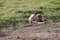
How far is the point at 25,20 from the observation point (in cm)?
1131

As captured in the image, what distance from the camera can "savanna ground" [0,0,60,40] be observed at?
8.71 meters

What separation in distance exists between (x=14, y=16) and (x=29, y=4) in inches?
98.8

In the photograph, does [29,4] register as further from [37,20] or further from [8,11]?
[37,20]

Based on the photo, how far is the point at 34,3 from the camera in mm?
14555

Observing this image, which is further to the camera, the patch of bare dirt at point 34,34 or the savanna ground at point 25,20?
the savanna ground at point 25,20

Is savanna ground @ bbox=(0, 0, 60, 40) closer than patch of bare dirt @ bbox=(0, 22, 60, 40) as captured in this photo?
No

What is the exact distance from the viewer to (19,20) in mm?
11281

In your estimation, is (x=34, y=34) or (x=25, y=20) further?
(x=25, y=20)

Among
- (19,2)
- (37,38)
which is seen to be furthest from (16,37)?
(19,2)

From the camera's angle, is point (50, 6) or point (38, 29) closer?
point (38, 29)

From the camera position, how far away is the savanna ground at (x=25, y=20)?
28.6 feet

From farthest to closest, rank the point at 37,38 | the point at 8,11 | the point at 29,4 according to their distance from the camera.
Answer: the point at 29,4
the point at 8,11
the point at 37,38

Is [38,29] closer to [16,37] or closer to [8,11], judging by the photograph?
[16,37]

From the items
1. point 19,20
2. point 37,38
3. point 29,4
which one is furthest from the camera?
point 29,4
